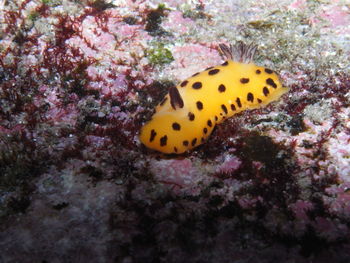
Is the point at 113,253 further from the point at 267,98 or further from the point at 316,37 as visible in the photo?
the point at 316,37

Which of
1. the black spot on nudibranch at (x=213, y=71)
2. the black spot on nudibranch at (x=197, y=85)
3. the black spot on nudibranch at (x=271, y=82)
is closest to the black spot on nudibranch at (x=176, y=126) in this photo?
the black spot on nudibranch at (x=197, y=85)

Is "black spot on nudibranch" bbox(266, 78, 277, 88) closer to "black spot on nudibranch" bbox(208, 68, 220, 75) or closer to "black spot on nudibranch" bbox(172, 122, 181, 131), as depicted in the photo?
"black spot on nudibranch" bbox(208, 68, 220, 75)

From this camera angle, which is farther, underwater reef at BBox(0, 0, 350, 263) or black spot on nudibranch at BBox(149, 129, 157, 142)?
black spot on nudibranch at BBox(149, 129, 157, 142)

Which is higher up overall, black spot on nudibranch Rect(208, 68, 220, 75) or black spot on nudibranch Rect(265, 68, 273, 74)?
black spot on nudibranch Rect(265, 68, 273, 74)

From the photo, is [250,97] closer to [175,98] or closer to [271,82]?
[271,82]

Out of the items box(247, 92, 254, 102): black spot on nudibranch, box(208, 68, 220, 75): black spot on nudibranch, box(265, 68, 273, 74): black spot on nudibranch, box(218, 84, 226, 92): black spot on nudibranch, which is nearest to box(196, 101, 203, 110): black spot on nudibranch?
box(218, 84, 226, 92): black spot on nudibranch

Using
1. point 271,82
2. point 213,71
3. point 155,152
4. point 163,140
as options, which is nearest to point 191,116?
point 163,140

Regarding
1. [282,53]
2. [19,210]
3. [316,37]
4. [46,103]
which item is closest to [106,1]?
[46,103]
